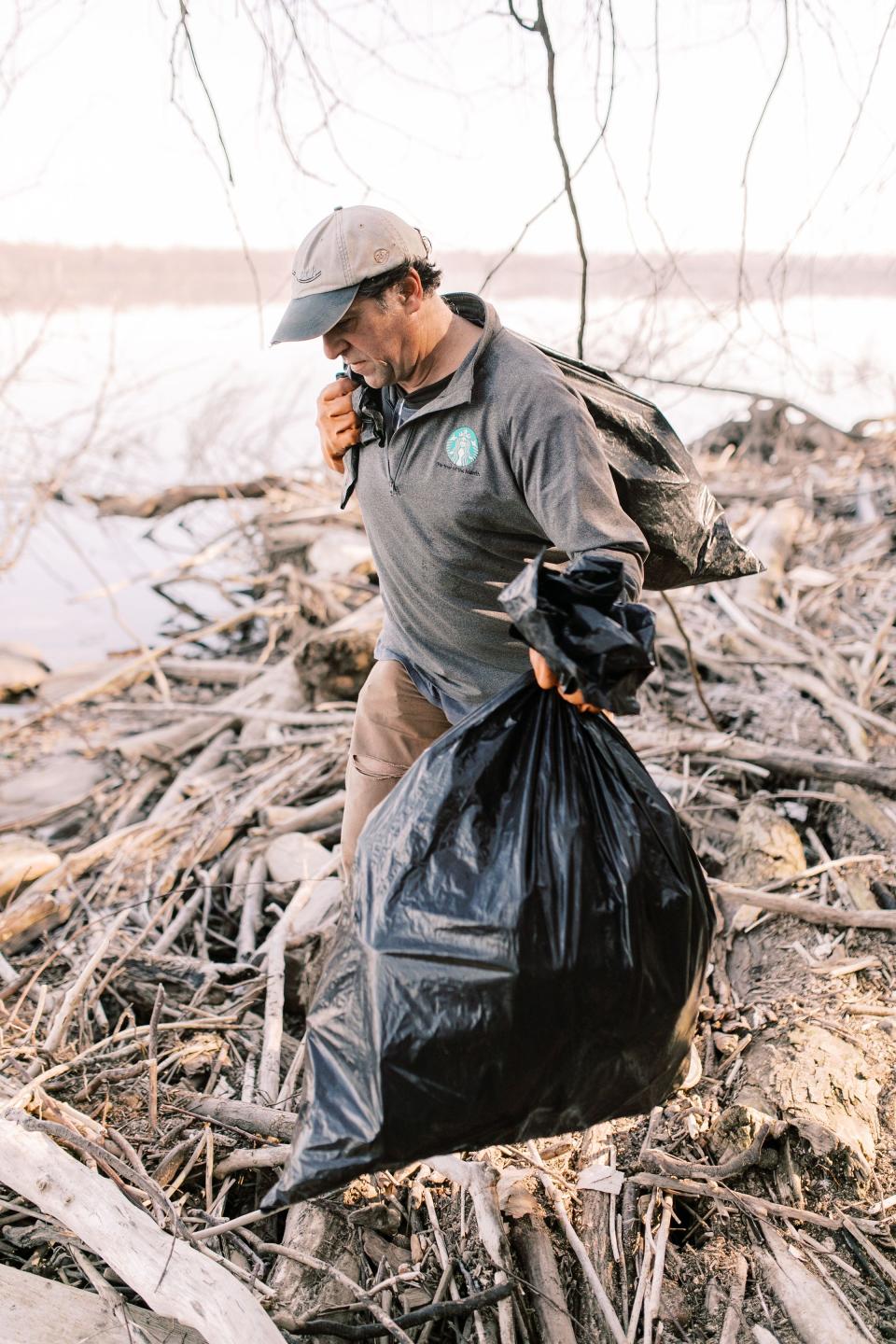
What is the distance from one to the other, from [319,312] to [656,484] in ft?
2.60

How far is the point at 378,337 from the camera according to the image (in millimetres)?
1998

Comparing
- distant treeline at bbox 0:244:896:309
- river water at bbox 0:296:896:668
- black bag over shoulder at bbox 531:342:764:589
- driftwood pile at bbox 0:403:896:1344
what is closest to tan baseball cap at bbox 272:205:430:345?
black bag over shoulder at bbox 531:342:764:589

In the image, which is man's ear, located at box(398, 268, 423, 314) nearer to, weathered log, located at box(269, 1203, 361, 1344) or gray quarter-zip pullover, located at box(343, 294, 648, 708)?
gray quarter-zip pullover, located at box(343, 294, 648, 708)

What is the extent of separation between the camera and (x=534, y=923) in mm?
1597

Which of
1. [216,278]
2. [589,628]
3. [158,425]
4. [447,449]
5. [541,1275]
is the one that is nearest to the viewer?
[589,628]

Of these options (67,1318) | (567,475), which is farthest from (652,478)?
(67,1318)

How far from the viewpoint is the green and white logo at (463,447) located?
1961 millimetres

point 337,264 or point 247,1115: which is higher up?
point 337,264

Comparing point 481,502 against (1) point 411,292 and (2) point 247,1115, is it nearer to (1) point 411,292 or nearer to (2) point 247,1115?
(1) point 411,292

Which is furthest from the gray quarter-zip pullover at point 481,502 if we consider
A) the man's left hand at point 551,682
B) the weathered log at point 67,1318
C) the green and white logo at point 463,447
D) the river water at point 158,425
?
the river water at point 158,425

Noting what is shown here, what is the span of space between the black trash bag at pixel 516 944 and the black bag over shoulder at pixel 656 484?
50 centimetres

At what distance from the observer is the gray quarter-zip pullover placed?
1818 mm

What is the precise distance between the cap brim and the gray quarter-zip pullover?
10.1 inches

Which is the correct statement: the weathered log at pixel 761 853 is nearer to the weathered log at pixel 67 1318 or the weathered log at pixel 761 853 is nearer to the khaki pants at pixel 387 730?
the khaki pants at pixel 387 730
